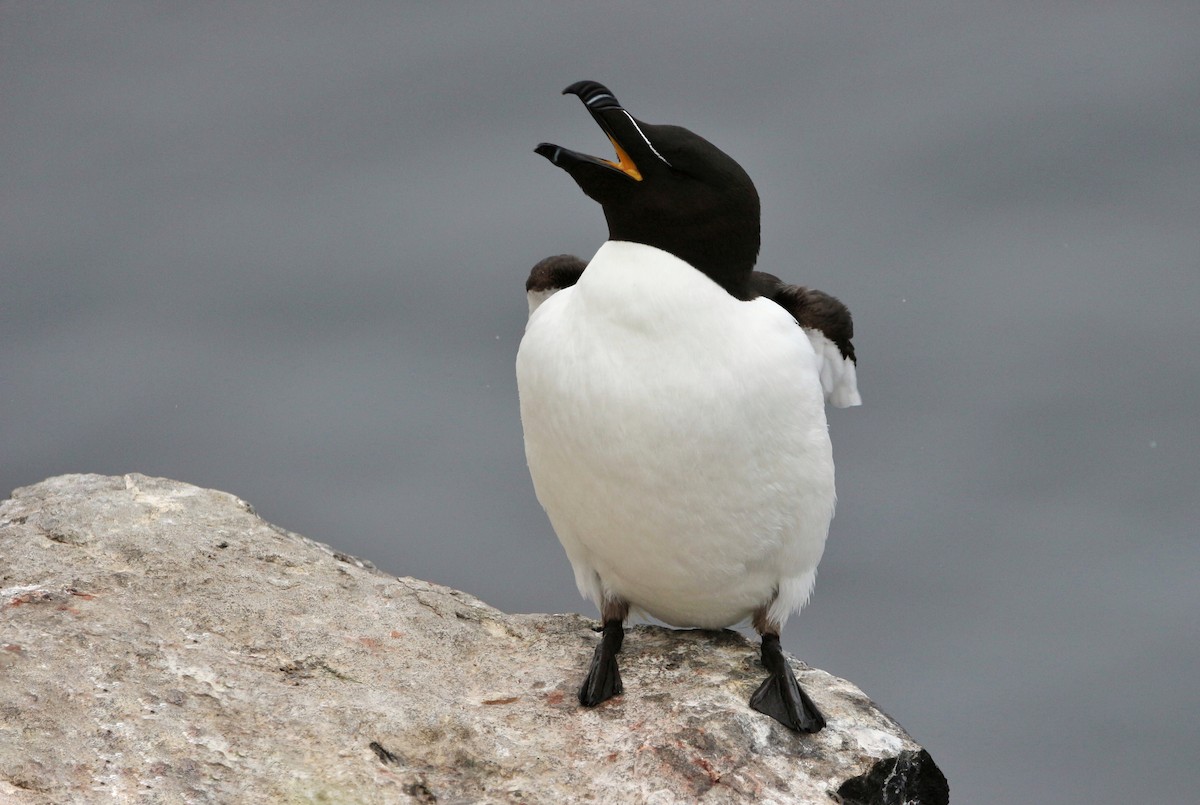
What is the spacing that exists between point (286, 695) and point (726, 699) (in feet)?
5.21

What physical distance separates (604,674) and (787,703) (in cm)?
68

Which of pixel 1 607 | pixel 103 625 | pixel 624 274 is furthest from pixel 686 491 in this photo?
pixel 1 607

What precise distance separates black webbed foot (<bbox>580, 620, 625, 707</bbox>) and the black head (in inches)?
57.7

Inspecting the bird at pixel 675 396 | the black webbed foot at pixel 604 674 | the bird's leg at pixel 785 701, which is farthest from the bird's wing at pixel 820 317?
the black webbed foot at pixel 604 674

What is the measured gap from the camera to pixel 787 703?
501 cm

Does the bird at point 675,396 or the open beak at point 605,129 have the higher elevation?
the open beak at point 605,129

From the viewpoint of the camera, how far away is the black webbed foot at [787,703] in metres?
4.97

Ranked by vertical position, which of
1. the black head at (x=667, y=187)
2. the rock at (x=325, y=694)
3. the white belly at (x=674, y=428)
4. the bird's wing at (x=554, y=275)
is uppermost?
the black head at (x=667, y=187)

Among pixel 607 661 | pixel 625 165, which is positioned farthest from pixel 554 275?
pixel 607 661

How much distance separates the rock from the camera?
4301 millimetres

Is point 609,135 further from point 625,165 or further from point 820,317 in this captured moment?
point 820,317

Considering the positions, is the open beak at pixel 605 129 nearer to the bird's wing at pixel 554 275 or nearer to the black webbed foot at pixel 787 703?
the bird's wing at pixel 554 275

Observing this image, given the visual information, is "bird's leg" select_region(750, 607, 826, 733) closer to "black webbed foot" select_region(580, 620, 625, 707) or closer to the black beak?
"black webbed foot" select_region(580, 620, 625, 707)

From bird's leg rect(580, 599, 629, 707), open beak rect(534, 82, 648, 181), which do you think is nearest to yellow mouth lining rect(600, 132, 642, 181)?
open beak rect(534, 82, 648, 181)
